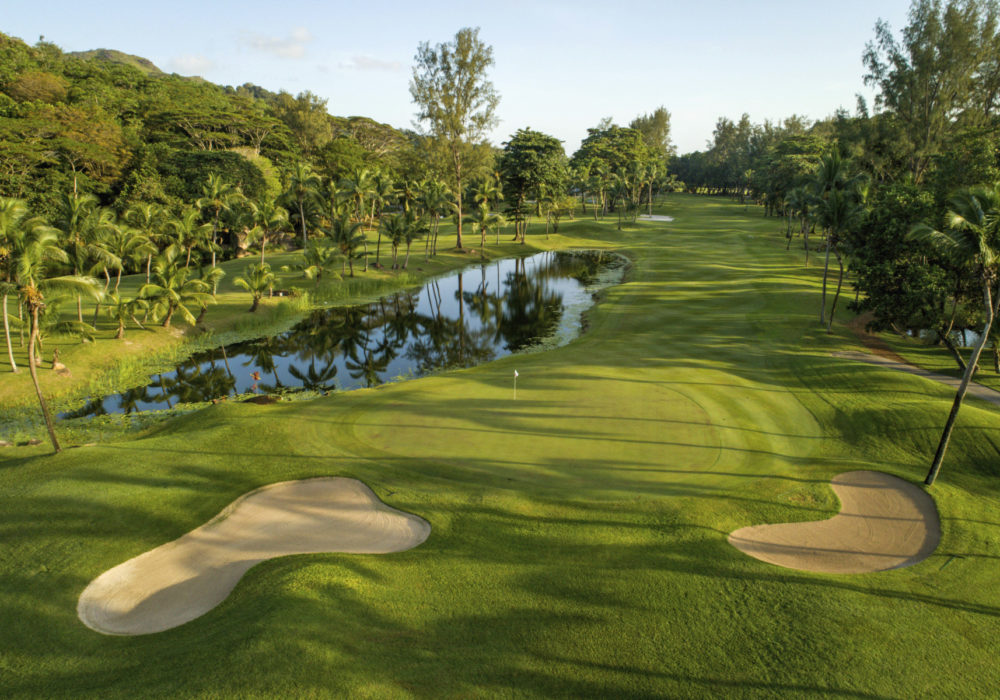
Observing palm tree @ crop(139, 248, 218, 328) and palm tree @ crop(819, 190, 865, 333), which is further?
palm tree @ crop(139, 248, 218, 328)

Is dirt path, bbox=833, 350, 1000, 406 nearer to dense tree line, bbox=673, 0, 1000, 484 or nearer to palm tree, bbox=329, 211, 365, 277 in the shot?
dense tree line, bbox=673, 0, 1000, 484

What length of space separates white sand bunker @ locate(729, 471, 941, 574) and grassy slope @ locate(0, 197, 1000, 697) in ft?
1.60

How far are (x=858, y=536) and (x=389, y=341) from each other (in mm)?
34113

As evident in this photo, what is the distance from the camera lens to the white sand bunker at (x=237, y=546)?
11867mm

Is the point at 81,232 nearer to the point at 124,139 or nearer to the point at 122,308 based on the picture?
the point at 122,308

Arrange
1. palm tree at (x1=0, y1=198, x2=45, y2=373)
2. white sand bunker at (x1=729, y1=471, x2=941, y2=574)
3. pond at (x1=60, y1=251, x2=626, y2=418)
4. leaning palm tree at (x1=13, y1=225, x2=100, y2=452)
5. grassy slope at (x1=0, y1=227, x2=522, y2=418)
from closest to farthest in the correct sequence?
white sand bunker at (x1=729, y1=471, x2=941, y2=574) → leaning palm tree at (x1=13, y1=225, x2=100, y2=452) → palm tree at (x1=0, y1=198, x2=45, y2=373) → grassy slope at (x1=0, y1=227, x2=522, y2=418) → pond at (x1=60, y1=251, x2=626, y2=418)

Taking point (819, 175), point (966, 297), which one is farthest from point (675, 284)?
point (966, 297)

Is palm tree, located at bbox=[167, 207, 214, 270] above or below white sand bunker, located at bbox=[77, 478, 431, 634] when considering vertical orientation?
above

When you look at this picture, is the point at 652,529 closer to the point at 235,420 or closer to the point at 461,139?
the point at 235,420

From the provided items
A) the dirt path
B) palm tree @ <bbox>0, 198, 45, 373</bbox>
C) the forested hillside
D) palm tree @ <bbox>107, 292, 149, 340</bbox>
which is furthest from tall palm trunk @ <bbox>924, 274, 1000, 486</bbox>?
the forested hillside

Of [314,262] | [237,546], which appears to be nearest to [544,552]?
[237,546]

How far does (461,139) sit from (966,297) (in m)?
62.1

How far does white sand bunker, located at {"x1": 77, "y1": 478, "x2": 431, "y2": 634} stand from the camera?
11867 mm

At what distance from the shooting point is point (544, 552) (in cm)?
1326
